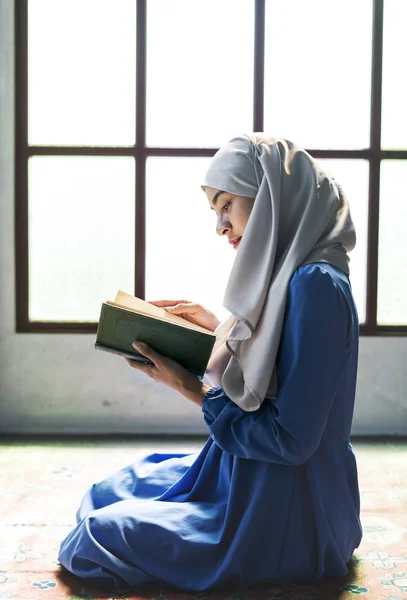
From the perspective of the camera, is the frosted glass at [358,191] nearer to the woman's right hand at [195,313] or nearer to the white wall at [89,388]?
the white wall at [89,388]

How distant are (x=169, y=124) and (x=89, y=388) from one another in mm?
1505

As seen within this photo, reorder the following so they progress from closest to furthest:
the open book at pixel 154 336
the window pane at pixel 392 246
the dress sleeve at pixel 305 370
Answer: the dress sleeve at pixel 305 370 → the open book at pixel 154 336 → the window pane at pixel 392 246

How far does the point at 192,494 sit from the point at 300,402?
535 millimetres

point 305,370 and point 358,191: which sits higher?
point 358,191

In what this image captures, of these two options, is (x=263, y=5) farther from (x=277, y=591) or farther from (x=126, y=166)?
(x=277, y=591)

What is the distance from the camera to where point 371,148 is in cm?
378

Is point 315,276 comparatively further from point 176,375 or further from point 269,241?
point 176,375

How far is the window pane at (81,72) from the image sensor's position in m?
3.74

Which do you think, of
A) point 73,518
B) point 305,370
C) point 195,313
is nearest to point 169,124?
point 195,313

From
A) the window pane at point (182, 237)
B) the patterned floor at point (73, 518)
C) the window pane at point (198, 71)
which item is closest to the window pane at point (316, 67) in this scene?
the window pane at point (198, 71)

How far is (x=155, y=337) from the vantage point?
1859mm

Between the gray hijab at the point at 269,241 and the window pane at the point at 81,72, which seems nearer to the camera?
the gray hijab at the point at 269,241

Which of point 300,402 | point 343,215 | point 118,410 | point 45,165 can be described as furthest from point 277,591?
point 45,165

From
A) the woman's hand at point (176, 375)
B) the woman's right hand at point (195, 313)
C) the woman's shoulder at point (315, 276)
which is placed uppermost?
the woman's shoulder at point (315, 276)
